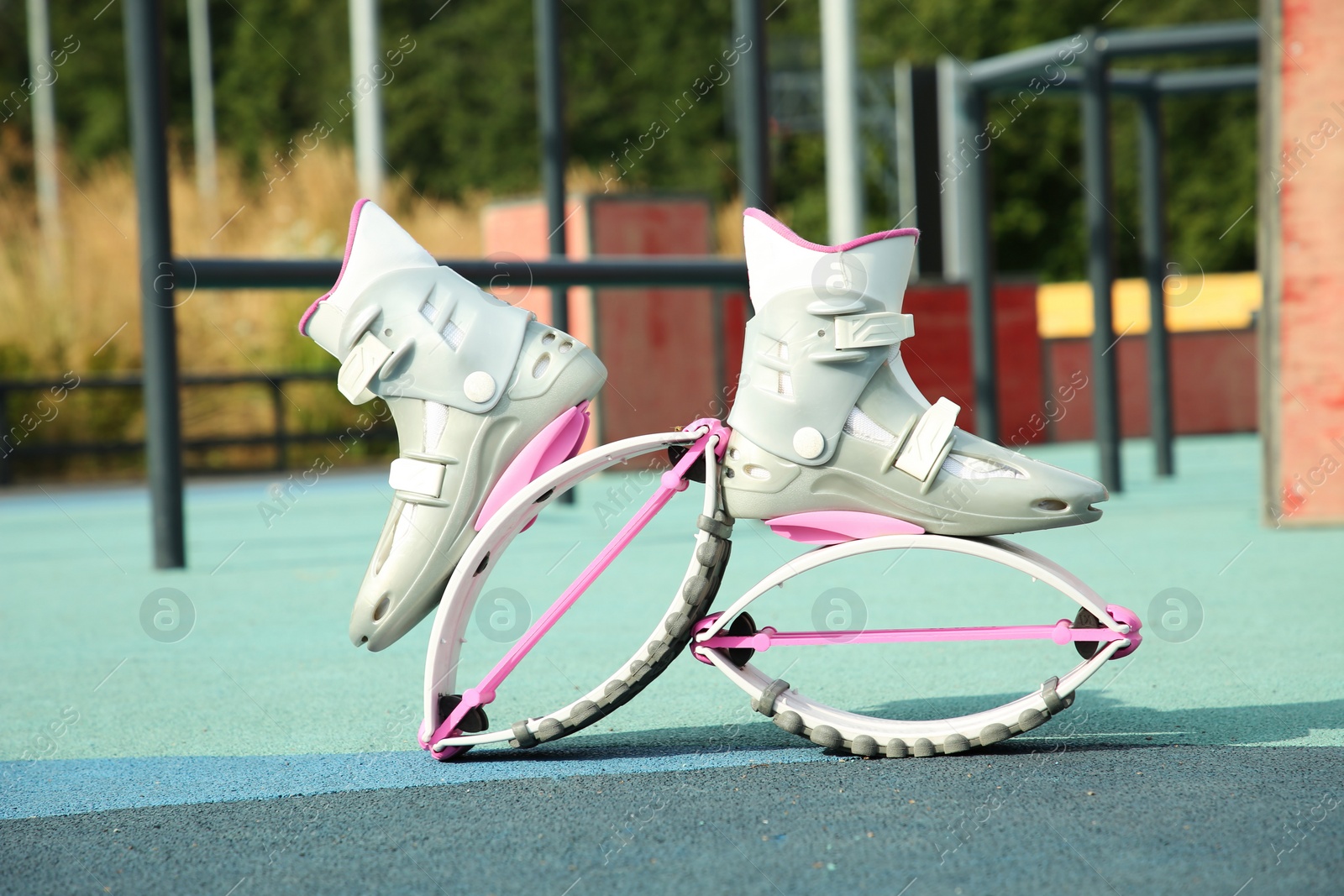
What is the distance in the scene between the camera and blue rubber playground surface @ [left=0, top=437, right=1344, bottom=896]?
2.07 metres

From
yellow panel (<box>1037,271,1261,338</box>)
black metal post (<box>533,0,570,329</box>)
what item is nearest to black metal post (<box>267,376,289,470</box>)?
black metal post (<box>533,0,570,329</box>)

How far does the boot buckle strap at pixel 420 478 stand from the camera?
9.08 ft

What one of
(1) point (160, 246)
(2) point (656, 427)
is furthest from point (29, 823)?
(2) point (656, 427)

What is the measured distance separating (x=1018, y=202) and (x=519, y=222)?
21371mm

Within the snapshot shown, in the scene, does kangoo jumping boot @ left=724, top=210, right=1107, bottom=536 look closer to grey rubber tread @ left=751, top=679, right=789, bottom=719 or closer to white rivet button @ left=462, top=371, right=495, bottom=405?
grey rubber tread @ left=751, top=679, right=789, bottom=719

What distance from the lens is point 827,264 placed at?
263 cm

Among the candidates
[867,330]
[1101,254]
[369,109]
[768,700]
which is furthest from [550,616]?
[369,109]

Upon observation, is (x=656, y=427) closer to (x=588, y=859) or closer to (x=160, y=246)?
(x=160, y=246)

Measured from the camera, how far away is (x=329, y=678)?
3742 millimetres

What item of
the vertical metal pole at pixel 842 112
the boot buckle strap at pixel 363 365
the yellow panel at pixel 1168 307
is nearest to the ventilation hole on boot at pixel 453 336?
the boot buckle strap at pixel 363 365

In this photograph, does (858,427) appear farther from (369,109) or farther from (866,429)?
(369,109)

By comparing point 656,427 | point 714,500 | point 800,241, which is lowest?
point 656,427

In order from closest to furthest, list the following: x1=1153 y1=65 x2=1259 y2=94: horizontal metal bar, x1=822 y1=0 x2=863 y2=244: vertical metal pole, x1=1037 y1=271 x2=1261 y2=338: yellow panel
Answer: x1=1153 y1=65 x2=1259 y2=94: horizontal metal bar → x1=822 y1=0 x2=863 y2=244: vertical metal pole → x1=1037 y1=271 x2=1261 y2=338: yellow panel

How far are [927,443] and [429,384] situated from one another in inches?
35.6
